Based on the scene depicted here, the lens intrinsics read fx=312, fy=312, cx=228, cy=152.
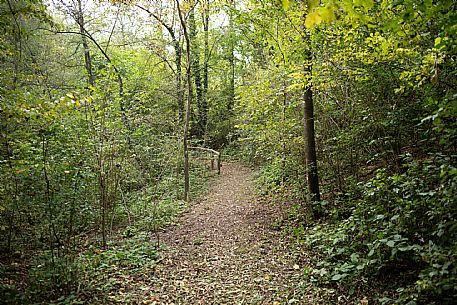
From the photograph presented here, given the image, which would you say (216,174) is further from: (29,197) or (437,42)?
(437,42)

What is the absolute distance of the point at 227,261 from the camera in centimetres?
583

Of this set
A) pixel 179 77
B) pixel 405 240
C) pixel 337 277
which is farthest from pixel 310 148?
pixel 179 77

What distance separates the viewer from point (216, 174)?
1545 centimetres

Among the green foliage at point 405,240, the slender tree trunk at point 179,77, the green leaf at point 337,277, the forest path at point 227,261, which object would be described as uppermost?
the slender tree trunk at point 179,77

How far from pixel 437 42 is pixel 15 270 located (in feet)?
21.3

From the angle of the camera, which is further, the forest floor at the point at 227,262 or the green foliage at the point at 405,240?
the forest floor at the point at 227,262

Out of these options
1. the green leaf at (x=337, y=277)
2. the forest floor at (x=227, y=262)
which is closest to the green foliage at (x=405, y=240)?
the green leaf at (x=337, y=277)

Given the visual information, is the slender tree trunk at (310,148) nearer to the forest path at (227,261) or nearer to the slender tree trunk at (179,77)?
the forest path at (227,261)

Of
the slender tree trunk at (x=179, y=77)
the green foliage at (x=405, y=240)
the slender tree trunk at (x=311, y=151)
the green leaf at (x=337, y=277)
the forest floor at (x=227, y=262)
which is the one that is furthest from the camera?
the slender tree trunk at (x=179, y=77)

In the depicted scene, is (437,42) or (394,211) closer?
(437,42)

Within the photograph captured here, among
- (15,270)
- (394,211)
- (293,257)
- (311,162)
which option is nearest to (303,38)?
(311,162)

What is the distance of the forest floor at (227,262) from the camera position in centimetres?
455

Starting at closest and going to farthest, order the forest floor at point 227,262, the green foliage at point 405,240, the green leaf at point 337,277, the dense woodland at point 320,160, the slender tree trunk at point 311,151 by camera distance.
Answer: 1. the green foliage at point 405,240
2. the dense woodland at point 320,160
3. the green leaf at point 337,277
4. the forest floor at point 227,262
5. the slender tree trunk at point 311,151

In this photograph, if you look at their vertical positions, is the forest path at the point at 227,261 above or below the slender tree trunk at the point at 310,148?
below
